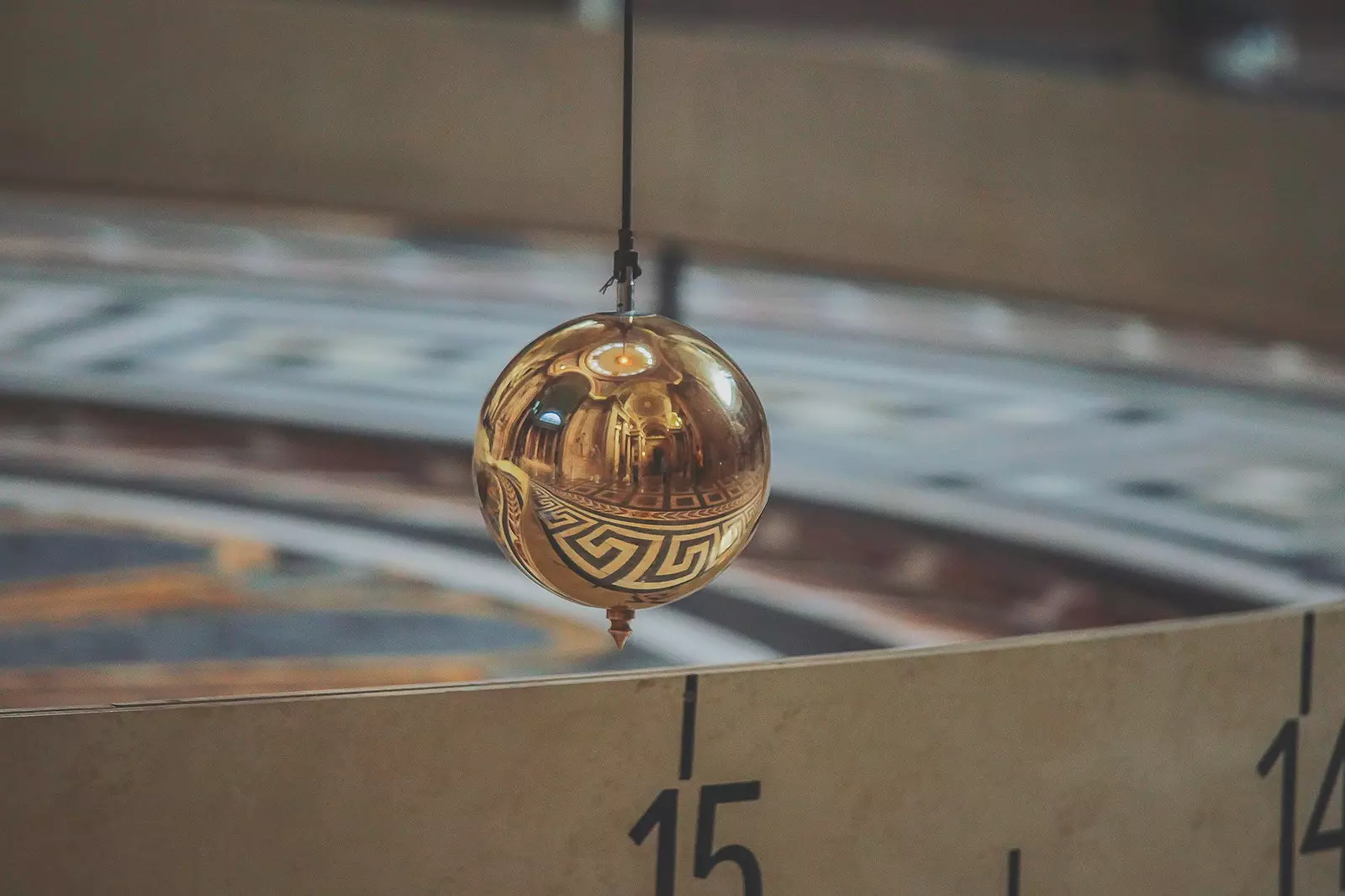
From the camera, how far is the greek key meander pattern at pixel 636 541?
5.22 feet

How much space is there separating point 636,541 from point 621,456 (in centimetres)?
9

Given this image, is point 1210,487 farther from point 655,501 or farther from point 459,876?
point 655,501

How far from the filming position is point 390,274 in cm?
1051

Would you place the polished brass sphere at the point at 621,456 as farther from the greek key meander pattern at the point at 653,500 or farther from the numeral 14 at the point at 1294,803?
the numeral 14 at the point at 1294,803

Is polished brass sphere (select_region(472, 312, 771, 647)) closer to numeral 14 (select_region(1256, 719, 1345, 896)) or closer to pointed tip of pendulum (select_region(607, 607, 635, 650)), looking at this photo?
pointed tip of pendulum (select_region(607, 607, 635, 650))

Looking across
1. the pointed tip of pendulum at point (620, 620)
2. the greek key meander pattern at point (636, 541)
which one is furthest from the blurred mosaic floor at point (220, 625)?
the greek key meander pattern at point (636, 541)

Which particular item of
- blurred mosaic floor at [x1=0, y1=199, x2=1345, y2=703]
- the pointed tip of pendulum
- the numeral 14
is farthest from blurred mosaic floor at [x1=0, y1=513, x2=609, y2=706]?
the pointed tip of pendulum

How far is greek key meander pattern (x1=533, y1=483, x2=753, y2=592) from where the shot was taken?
159 centimetres

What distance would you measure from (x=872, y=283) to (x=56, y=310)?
180 inches

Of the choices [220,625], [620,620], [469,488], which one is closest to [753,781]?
[620,620]

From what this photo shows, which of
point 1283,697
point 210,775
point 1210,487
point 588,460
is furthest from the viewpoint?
point 1210,487

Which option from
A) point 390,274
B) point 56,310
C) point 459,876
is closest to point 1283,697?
point 459,876

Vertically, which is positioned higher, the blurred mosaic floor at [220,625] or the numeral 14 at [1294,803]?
the blurred mosaic floor at [220,625]

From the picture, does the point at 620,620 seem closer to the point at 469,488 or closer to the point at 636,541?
the point at 636,541
